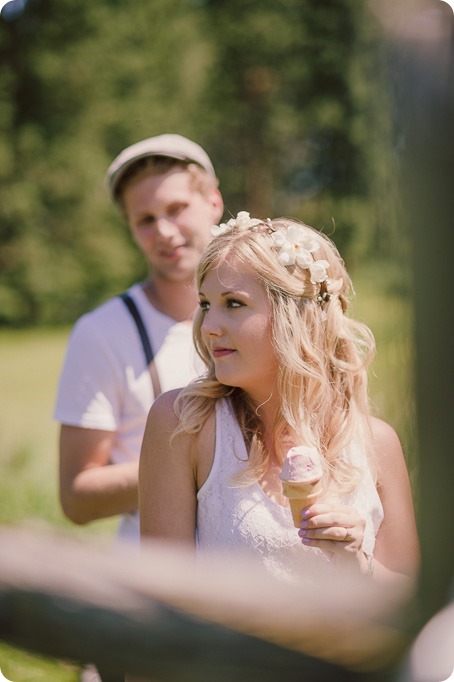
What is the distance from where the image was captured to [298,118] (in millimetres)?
21891

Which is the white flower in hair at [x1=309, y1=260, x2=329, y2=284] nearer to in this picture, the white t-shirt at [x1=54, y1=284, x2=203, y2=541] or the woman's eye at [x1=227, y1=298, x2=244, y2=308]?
the woman's eye at [x1=227, y1=298, x2=244, y2=308]

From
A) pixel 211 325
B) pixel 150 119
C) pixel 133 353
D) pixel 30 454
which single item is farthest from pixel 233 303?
pixel 150 119

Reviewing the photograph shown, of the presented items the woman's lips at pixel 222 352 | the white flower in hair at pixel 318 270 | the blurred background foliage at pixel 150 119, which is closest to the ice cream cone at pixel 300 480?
the woman's lips at pixel 222 352

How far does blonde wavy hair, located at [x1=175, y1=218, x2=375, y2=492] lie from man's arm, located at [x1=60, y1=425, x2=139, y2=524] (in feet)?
1.69

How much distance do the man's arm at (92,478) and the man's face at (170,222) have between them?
0.51m

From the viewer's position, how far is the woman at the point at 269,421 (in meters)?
1.65

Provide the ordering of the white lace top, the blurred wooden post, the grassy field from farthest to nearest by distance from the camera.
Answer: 1. the white lace top
2. the grassy field
3. the blurred wooden post

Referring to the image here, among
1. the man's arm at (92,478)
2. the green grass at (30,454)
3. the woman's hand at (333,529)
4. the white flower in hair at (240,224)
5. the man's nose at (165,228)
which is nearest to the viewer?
the woman's hand at (333,529)

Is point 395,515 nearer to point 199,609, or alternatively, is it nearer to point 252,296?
point 252,296

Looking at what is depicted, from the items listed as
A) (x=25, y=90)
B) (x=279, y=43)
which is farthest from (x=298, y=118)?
(x=25, y=90)

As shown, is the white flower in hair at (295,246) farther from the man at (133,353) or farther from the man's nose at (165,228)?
the man's nose at (165,228)

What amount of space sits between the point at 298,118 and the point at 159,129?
383cm

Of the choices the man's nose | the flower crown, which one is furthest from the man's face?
the flower crown

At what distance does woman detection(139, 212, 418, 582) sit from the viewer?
A: 165 cm
